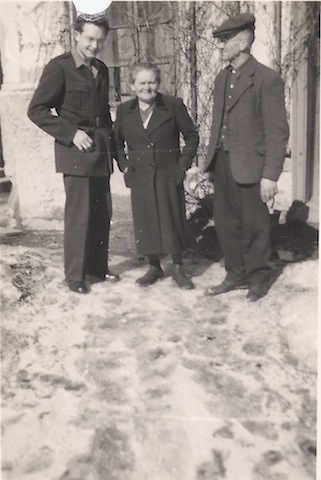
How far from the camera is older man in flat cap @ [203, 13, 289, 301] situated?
135 inches

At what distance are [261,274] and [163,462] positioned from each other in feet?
5.97

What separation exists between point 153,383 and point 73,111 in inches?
75.5

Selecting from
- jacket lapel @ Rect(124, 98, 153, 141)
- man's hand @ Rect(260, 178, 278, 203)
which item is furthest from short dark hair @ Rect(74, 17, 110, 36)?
man's hand @ Rect(260, 178, 278, 203)

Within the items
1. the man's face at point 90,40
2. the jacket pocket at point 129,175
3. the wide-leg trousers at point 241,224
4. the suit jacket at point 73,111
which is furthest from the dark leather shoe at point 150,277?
the man's face at point 90,40

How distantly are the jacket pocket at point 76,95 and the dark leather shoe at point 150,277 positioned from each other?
133 cm

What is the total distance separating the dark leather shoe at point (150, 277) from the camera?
4.06m

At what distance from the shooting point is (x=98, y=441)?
7.88ft

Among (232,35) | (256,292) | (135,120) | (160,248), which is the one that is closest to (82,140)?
(135,120)

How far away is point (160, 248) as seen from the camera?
13.0 ft

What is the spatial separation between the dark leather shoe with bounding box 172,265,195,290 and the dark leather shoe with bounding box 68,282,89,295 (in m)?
0.68

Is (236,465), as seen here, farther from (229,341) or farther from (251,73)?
(251,73)

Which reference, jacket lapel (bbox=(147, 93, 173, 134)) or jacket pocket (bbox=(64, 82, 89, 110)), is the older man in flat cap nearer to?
jacket lapel (bbox=(147, 93, 173, 134))

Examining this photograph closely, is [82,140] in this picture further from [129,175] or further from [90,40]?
[90,40]

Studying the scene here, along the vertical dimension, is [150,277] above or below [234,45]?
below
